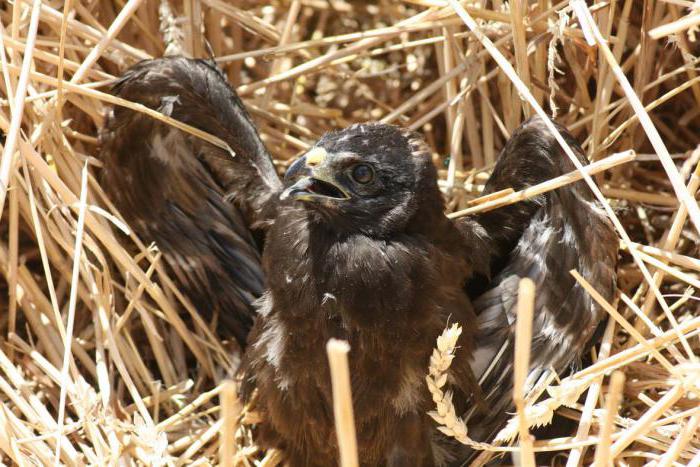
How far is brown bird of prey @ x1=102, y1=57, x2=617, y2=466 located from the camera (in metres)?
2.18

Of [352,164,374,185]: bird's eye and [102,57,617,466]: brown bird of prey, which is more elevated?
[352,164,374,185]: bird's eye

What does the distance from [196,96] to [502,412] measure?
116 cm

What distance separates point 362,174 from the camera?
7.25 ft

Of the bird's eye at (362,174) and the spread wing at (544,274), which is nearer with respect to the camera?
the bird's eye at (362,174)

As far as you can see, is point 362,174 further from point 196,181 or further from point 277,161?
point 277,161

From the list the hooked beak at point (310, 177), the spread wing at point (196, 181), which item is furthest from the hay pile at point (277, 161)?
the hooked beak at point (310, 177)

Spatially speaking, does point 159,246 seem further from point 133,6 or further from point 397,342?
point 397,342

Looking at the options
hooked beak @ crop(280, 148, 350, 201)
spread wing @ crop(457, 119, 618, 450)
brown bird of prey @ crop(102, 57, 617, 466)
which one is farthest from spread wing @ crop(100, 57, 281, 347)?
spread wing @ crop(457, 119, 618, 450)

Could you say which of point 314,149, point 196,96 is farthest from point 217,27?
point 314,149

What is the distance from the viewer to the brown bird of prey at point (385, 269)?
2176mm

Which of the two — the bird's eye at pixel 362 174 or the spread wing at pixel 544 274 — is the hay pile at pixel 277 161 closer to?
the spread wing at pixel 544 274

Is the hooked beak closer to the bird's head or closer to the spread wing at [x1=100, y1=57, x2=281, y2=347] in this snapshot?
the bird's head

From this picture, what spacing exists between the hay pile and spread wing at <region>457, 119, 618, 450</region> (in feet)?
0.34

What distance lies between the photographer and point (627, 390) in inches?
97.7
